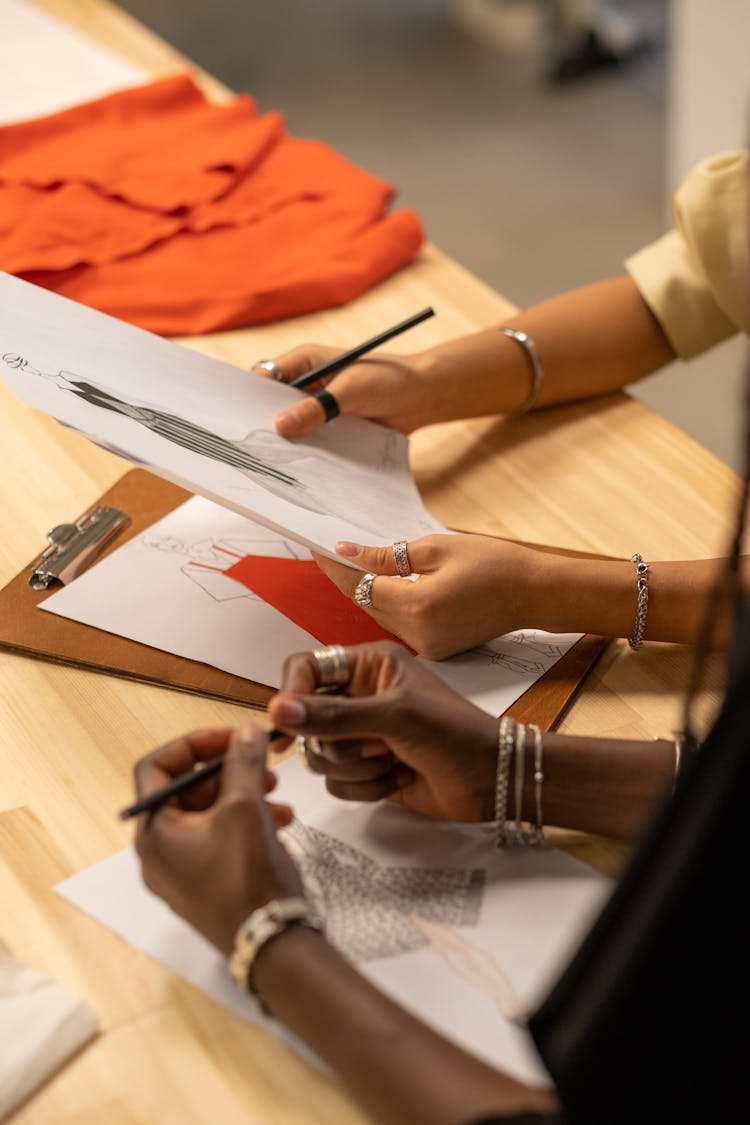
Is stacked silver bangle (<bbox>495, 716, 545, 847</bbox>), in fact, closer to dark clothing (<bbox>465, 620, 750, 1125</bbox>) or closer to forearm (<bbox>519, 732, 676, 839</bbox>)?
forearm (<bbox>519, 732, 676, 839</bbox>)

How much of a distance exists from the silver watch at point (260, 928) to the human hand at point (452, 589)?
0.28m

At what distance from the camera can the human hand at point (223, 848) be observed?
65 cm

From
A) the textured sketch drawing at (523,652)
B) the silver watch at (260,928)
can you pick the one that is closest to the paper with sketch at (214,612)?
the textured sketch drawing at (523,652)

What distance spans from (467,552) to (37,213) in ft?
2.64

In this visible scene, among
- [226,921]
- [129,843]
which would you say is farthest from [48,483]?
[226,921]

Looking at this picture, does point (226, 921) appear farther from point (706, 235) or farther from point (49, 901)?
point (706, 235)

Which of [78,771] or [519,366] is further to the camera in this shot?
[519,366]

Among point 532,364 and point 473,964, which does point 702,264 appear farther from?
point 473,964

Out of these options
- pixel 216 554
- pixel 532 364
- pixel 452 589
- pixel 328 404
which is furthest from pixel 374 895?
pixel 532 364

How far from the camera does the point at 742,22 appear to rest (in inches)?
85.8

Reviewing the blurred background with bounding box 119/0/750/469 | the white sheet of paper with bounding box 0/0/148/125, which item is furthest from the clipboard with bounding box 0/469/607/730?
the blurred background with bounding box 119/0/750/469

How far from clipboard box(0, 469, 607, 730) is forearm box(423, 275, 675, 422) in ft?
1.12

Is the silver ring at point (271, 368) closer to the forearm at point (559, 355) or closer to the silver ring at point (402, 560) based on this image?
the forearm at point (559, 355)

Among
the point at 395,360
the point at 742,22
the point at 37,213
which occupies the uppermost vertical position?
the point at 37,213
